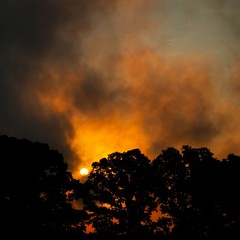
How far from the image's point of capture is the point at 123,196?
54.6m

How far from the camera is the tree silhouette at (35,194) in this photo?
118ft

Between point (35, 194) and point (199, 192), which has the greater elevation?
point (199, 192)

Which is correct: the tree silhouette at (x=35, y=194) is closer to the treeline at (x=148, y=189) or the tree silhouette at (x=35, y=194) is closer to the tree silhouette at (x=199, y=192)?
the treeline at (x=148, y=189)

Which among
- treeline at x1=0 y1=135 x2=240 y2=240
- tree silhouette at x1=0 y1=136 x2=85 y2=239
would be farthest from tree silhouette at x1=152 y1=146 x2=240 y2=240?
tree silhouette at x1=0 y1=136 x2=85 y2=239

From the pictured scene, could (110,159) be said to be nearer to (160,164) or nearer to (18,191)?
(160,164)

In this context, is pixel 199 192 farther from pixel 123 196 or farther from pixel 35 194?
pixel 35 194

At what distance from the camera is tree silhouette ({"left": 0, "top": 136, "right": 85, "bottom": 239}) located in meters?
36.0

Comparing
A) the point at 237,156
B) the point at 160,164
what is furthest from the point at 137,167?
the point at 237,156

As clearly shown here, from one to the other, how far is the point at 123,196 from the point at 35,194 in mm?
19194

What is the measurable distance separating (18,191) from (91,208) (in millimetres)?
18480

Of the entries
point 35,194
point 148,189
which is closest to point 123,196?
point 148,189

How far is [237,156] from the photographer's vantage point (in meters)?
59.9

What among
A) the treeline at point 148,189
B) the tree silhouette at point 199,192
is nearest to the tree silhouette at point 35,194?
the treeline at point 148,189

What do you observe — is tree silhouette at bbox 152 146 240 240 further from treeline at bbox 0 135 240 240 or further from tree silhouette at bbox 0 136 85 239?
tree silhouette at bbox 0 136 85 239
